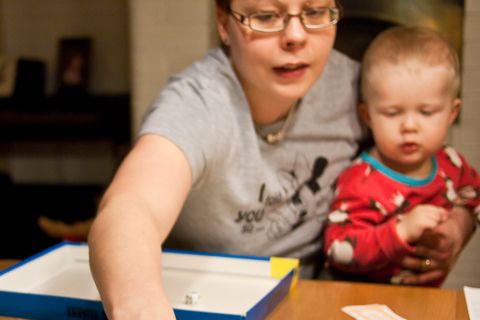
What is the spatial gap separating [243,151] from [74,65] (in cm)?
282

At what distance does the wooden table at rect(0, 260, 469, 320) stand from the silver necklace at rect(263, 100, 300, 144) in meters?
0.37

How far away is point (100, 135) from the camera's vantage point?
11.3 ft

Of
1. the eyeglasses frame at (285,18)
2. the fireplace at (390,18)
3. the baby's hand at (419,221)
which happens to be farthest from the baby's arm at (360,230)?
the fireplace at (390,18)

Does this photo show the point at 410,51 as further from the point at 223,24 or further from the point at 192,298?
the point at 192,298

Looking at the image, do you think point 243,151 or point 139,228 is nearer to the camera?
point 139,228

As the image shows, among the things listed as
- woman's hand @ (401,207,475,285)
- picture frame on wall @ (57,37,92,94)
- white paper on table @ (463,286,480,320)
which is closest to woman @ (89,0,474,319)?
woman's hand @ (401,207,475,285)

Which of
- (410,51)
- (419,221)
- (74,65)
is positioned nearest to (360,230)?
(419,221)

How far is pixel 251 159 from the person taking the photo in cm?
129

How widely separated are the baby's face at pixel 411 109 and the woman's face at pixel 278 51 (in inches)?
7.0

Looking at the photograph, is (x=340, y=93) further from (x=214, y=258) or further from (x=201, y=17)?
(x=201, y=17)

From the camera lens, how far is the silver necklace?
1.35 metres

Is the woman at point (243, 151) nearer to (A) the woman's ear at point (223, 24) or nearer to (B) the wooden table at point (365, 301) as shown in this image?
(A) the woman's ear at point (223, 24)

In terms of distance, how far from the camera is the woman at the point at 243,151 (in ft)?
2.96

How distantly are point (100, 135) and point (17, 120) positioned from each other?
478 mm
